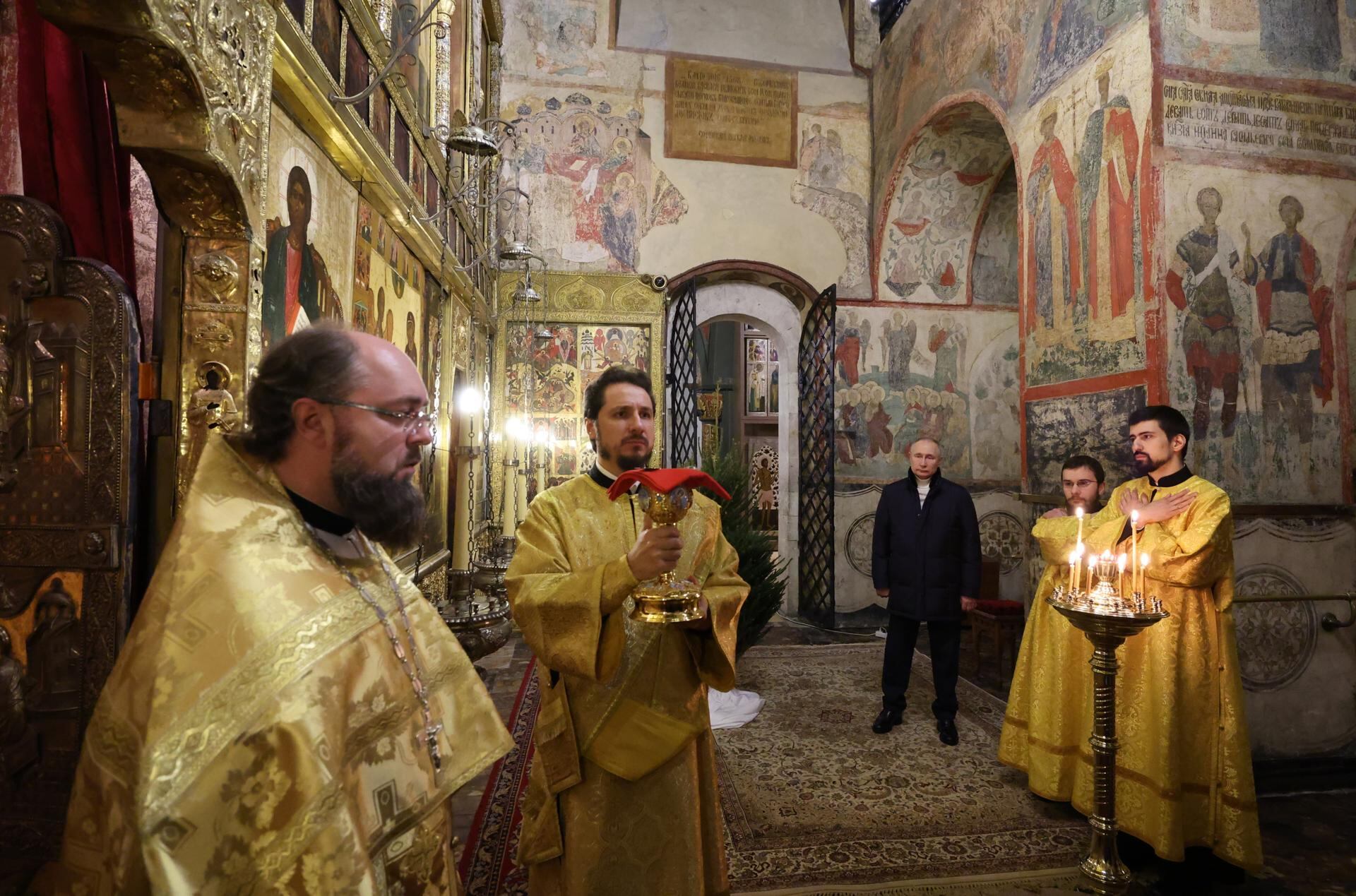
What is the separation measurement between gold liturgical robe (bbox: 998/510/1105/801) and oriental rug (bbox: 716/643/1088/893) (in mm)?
231

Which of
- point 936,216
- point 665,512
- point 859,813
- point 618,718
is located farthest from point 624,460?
point 936,216

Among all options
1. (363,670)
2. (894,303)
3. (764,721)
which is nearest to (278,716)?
(363,670)

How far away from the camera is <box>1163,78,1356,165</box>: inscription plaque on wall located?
193 inches

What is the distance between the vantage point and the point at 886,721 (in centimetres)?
512

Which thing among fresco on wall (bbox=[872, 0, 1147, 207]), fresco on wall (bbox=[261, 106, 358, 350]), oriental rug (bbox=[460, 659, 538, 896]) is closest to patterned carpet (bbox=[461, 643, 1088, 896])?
oriental rug (bbox=[460, 659, 538, 896])

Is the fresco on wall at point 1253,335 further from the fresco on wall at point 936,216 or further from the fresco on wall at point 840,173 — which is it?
the fresco on wall at point 840,173

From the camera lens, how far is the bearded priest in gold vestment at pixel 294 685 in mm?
1038

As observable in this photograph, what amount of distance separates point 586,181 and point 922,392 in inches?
222

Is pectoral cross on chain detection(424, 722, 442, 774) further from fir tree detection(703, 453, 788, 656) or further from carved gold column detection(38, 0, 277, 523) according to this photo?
fir tree detection(703, 453, 788, 656)

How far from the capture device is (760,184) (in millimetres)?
9984

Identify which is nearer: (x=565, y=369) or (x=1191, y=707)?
(x=1191, y=707)

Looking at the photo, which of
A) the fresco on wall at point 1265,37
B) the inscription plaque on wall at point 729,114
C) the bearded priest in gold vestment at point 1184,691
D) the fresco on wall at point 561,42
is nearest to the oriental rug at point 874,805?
the bearded priest in gold vestment at point 1184,691

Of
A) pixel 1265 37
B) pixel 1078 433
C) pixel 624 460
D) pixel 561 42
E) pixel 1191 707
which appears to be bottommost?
pixel 1191 707

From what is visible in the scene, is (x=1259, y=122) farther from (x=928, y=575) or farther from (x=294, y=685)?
(x=294, y=685)
